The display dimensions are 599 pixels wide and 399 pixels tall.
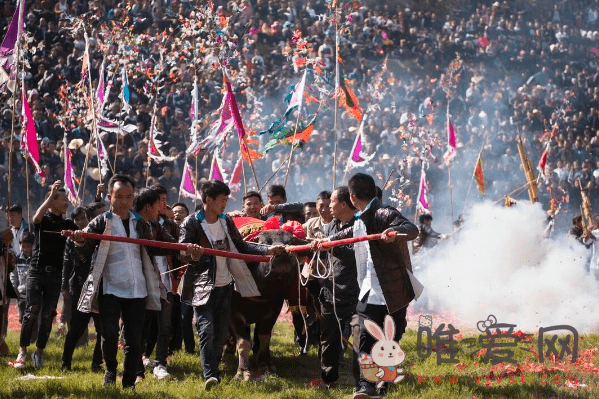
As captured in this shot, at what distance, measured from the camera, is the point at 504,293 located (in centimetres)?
1192

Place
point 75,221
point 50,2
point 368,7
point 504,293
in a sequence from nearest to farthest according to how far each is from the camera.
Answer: point 75,221
point 504,293
point 50,2
point 368,7

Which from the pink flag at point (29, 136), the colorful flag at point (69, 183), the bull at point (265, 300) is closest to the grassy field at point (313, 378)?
the bull at point (265, 300)

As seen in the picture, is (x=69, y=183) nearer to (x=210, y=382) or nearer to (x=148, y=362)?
(x=148, y=362)

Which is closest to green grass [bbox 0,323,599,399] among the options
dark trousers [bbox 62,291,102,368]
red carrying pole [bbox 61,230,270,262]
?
dark trousers [bbox 62,291,102,368]

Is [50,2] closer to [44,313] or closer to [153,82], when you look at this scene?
[153,82]

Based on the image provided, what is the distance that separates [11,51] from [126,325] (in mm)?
4686

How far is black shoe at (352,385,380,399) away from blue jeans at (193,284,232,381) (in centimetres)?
123

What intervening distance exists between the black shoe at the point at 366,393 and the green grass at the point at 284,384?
0.35 metres

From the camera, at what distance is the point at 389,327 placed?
577 cm

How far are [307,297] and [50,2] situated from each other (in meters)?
15.3

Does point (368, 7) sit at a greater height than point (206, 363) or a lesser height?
greater

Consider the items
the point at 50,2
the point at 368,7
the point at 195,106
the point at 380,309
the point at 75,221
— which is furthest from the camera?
the point at 368,7

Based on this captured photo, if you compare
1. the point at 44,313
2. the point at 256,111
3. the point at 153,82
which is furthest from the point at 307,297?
the point at 256,111

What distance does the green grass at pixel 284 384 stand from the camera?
6164 mm
